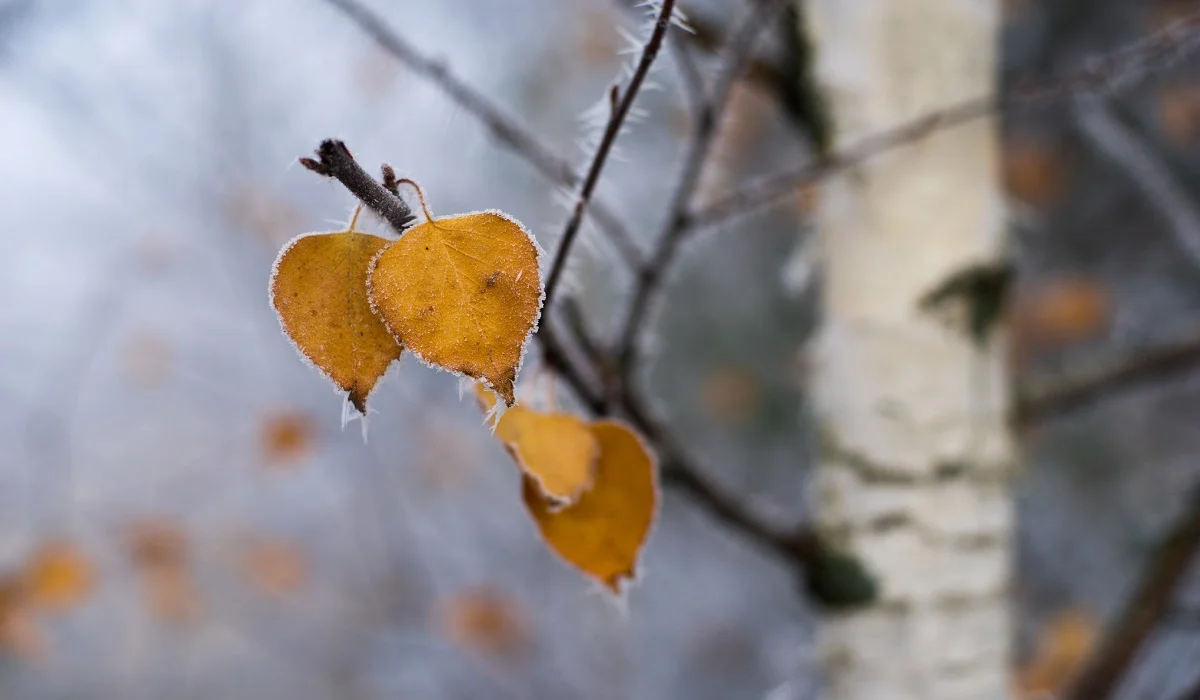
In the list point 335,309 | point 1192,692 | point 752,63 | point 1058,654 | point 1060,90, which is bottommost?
point 335,309

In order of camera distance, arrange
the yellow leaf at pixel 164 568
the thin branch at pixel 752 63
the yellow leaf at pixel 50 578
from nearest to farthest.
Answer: the thin branch at pixel 752 63 → the yellow leaf at pixel 50 578 → the yellow leaf at pixel 164 568

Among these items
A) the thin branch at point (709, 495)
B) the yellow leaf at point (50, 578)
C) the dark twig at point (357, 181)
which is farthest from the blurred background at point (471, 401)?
the dark twig at point (357, 181)

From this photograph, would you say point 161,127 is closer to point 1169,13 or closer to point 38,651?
point 38,651

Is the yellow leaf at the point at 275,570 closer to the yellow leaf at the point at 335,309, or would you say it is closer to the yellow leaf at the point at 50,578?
the yellow leaf at the point at 50,578

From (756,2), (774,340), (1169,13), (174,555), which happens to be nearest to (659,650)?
(774,340)

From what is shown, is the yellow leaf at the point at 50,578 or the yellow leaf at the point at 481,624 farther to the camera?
the yellow leaf at the point at 481,624

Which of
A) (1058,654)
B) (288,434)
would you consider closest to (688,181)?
(288,434)

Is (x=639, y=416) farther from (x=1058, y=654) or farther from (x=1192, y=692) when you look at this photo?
(x=1058, y=654)
